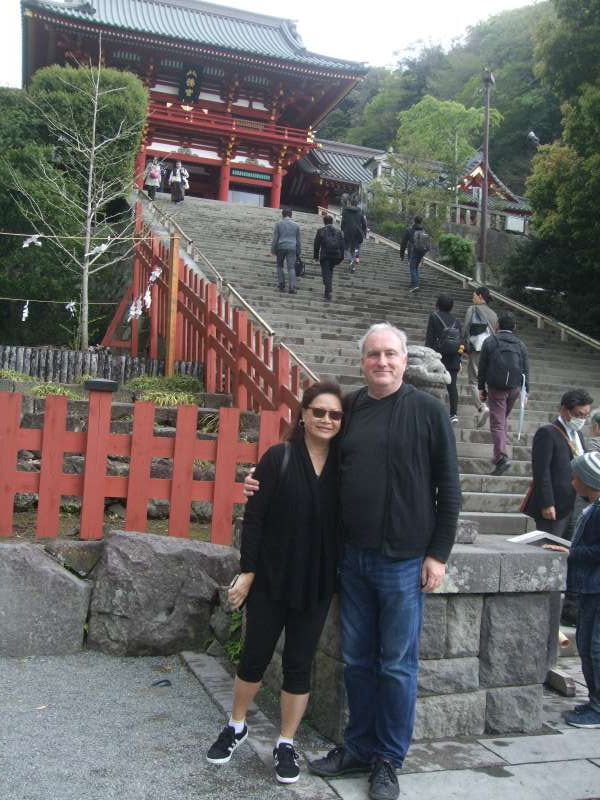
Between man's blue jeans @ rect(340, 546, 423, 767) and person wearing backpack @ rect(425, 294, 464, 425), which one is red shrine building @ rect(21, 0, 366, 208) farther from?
Result: man's blue jeans @ rect(340, 546, 423, 767)

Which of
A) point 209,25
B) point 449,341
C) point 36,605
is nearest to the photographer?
point 36,605

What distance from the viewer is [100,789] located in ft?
8.19

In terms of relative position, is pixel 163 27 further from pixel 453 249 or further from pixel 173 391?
pixel 173 391

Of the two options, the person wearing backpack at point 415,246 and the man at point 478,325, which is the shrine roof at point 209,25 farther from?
the man at point 478,325

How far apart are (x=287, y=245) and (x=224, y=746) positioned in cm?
997

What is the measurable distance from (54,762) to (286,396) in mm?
3661

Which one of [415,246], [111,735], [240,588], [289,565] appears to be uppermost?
[415,246]

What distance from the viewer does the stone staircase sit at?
262 inches

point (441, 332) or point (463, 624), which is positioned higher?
point (441, 332)

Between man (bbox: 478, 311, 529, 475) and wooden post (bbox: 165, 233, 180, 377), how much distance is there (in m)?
3.93

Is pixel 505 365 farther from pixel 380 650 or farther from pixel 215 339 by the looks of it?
pixel 380 650

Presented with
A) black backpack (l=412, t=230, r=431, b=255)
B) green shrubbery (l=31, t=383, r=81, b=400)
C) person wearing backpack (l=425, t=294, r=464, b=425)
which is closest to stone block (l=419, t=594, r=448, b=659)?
person wearing backpack (l=425, t=294, r=464, b=425)

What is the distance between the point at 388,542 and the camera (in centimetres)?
264

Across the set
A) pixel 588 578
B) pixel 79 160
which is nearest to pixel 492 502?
pixel 588 578
